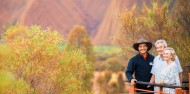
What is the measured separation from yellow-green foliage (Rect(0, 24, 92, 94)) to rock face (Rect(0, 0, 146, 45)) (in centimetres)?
5228

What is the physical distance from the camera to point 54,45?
2194 centimetres

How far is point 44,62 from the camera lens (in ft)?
70.8

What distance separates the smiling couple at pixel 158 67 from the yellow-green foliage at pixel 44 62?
13.8 m

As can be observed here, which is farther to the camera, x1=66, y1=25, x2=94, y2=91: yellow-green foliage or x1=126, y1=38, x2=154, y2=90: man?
x1=66, y1=25, x2=94, y2=91: yellow-green foliage

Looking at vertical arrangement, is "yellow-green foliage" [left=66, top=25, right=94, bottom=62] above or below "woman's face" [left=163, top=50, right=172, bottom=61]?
above

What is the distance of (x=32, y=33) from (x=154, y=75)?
15.9 meters

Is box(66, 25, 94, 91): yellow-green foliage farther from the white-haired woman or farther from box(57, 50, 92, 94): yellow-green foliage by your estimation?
the white-haired woman

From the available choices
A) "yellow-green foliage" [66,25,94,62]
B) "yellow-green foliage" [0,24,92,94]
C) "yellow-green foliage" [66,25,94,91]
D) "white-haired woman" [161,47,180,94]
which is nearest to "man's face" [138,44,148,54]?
"white-haired woman" [161,47,180,94]

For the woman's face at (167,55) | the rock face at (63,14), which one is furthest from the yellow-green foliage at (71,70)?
the rock face at (63,14)

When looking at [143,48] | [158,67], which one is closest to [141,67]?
[143,48]

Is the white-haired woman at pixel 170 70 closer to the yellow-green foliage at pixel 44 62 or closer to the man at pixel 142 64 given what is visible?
the man at pixel 142 64

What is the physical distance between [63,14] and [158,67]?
76648mm

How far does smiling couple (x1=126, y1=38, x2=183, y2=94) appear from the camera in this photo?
20.4ft

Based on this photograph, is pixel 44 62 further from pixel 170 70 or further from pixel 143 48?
pixel 170 70
